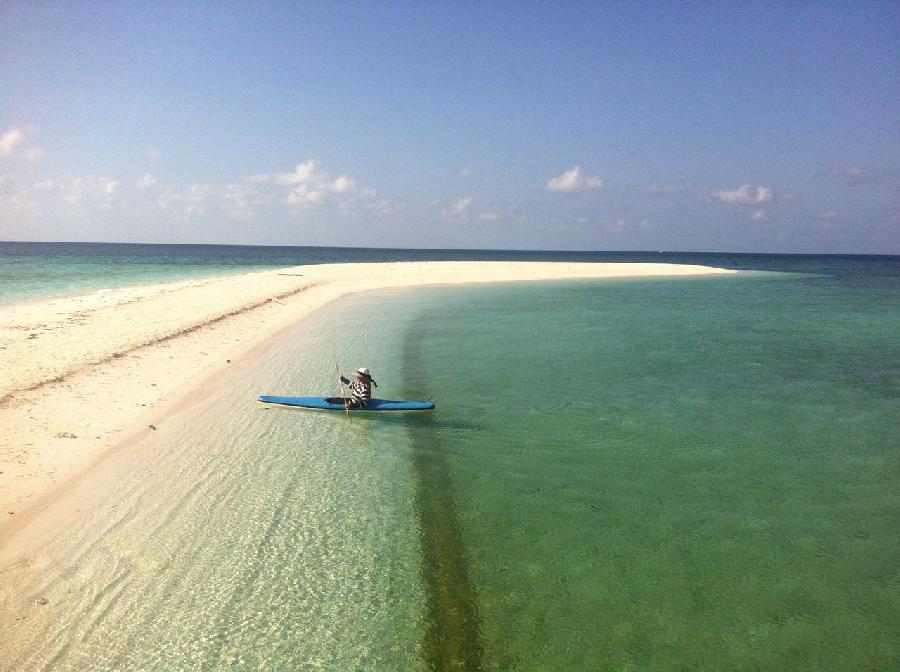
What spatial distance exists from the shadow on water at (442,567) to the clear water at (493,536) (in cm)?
3

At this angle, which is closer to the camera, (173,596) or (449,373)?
(173,596)

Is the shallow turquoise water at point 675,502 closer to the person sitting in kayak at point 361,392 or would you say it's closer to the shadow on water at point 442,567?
the shadow on water at point 442,567

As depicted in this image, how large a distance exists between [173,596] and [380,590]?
2.44 meters

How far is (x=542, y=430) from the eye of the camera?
1248cm

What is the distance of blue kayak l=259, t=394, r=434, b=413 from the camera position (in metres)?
13.4

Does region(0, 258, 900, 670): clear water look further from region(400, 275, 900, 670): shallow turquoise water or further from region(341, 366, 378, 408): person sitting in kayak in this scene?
region(341, 366, 378, 408): person sitting in kayak

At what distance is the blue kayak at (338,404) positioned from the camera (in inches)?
526

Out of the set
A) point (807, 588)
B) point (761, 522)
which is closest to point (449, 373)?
point (761, 522)

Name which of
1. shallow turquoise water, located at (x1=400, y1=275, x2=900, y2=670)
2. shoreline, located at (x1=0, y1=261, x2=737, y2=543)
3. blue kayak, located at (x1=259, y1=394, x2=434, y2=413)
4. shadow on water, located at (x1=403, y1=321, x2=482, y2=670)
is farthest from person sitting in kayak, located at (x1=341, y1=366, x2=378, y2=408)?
shoreline, located at (x1=0, y1=261, x2=737, y2=543)

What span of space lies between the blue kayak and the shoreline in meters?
2.53

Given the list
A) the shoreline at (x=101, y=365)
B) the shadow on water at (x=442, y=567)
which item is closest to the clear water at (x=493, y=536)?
the shadow on water at (x=442, y=567)

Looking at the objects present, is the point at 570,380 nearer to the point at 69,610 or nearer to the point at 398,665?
the point at 398,665

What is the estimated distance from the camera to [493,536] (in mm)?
8086

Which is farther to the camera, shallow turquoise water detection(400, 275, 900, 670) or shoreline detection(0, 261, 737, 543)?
shoreline detection(0, 261, 737, 543)
